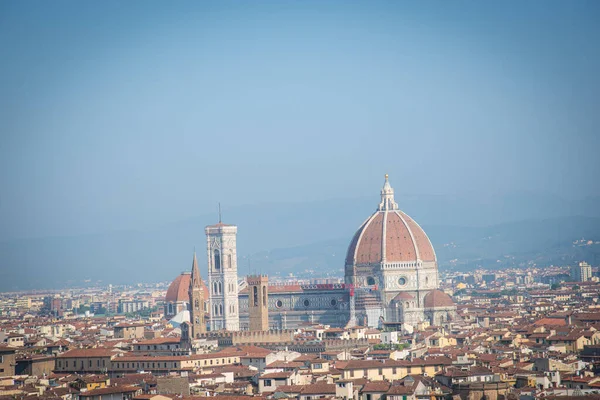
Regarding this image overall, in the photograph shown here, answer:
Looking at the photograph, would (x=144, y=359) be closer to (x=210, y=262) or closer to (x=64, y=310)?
(x=210, y=262)

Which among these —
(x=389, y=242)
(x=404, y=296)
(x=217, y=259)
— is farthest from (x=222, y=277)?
(x=404, y=296)

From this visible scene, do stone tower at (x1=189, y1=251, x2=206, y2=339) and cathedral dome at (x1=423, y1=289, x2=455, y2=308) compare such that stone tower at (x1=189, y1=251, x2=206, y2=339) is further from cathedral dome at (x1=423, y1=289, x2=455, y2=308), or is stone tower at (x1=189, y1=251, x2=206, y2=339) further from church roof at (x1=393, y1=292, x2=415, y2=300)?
cathedral dome at (x1=423, y1=289, x2=455, y2=308)

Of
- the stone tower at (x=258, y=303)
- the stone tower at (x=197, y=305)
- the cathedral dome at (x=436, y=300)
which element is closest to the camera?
the stone tower at (x=197, y=305)

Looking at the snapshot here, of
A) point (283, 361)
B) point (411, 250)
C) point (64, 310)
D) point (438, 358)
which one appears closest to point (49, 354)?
point (283, 361)

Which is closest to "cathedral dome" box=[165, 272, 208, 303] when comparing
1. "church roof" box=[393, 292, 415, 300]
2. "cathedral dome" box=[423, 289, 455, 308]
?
"church roof" box=[393, 292, 415, 300]

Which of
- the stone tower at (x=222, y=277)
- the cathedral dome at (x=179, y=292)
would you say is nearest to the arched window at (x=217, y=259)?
the stone tower at (x=222, y=277)

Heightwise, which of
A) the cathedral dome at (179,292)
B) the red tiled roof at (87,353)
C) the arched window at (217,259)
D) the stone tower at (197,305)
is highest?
the arched window at (217,259)

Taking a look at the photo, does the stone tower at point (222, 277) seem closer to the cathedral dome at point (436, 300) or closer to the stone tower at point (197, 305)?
the stone tower at point (197, 305)
